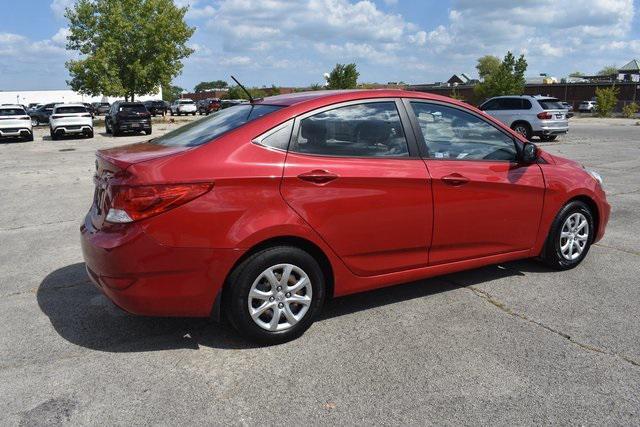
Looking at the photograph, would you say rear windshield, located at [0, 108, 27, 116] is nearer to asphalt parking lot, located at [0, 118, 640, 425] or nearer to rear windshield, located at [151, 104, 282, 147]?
asphalt parking lot, located at [0, 118, 640, 425]

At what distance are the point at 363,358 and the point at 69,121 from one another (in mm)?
25140

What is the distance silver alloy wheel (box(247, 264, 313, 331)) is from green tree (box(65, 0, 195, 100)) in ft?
116

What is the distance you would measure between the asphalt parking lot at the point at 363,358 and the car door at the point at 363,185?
1.80 feet

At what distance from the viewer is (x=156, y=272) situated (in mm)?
3271

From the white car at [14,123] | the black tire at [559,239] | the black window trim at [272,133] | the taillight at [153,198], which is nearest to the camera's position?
the taillight at [153,198]

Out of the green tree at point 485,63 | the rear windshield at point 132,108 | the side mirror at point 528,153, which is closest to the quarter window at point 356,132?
the side mirror at point 528,153

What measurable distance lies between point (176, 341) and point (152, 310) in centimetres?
45

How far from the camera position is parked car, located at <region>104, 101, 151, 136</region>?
26109 millimetres

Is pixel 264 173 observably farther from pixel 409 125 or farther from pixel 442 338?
pixel 442 338

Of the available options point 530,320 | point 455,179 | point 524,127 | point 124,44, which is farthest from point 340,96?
point 124,44

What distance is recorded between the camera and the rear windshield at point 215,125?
3732 millimetres

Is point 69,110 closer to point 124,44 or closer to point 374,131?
point 124,44

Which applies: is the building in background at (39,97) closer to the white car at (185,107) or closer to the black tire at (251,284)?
the white car at (185,107)

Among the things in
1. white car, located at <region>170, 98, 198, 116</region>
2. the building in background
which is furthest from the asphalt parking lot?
the building in background
